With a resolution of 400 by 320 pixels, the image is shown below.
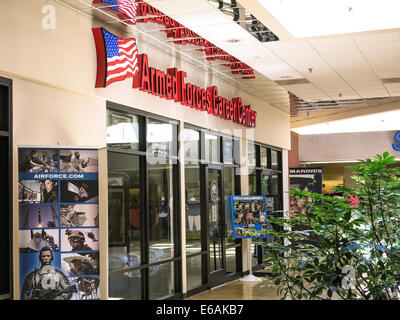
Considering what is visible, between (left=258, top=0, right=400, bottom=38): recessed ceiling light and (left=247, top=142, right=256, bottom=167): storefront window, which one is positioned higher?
(left=258, top=0, right=400, bottom=38): recessed ceiling light

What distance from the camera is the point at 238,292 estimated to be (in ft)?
33.6

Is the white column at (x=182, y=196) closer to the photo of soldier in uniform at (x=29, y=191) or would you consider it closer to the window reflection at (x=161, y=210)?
the window reflection at (x=161, y=210)

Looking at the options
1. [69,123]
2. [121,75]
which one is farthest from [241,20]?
[69,123]

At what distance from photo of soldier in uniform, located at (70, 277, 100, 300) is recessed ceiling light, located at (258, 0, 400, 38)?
3.47 metres

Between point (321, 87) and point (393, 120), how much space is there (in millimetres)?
11103

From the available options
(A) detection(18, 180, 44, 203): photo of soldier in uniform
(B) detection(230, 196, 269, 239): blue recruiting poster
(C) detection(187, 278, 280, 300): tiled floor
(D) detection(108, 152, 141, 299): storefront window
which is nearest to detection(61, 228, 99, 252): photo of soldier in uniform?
(A) detection(18, 180, 44, 203): photo of soldier in uniform

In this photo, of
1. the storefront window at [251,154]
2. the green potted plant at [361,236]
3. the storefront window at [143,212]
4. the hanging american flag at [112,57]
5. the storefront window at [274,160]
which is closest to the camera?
the green potted plant at [361,236]

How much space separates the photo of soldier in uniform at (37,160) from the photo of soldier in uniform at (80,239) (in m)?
0.62

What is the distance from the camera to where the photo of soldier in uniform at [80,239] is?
17.0 feet

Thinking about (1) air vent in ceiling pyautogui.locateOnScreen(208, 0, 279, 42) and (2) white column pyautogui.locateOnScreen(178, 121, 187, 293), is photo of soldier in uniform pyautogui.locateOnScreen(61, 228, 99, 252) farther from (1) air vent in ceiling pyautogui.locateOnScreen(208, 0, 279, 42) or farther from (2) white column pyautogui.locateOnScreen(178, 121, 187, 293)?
(2) white column pyautogui.locateOnScreen(178, 121, 187, 293)

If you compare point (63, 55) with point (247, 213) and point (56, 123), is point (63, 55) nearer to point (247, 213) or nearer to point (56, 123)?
point (56, 123)

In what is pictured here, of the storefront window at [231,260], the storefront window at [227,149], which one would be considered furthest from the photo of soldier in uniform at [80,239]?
the storefront window at [231,260]

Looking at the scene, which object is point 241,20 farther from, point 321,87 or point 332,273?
point 321,87

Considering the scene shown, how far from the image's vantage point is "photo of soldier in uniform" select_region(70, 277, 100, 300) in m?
5.19
